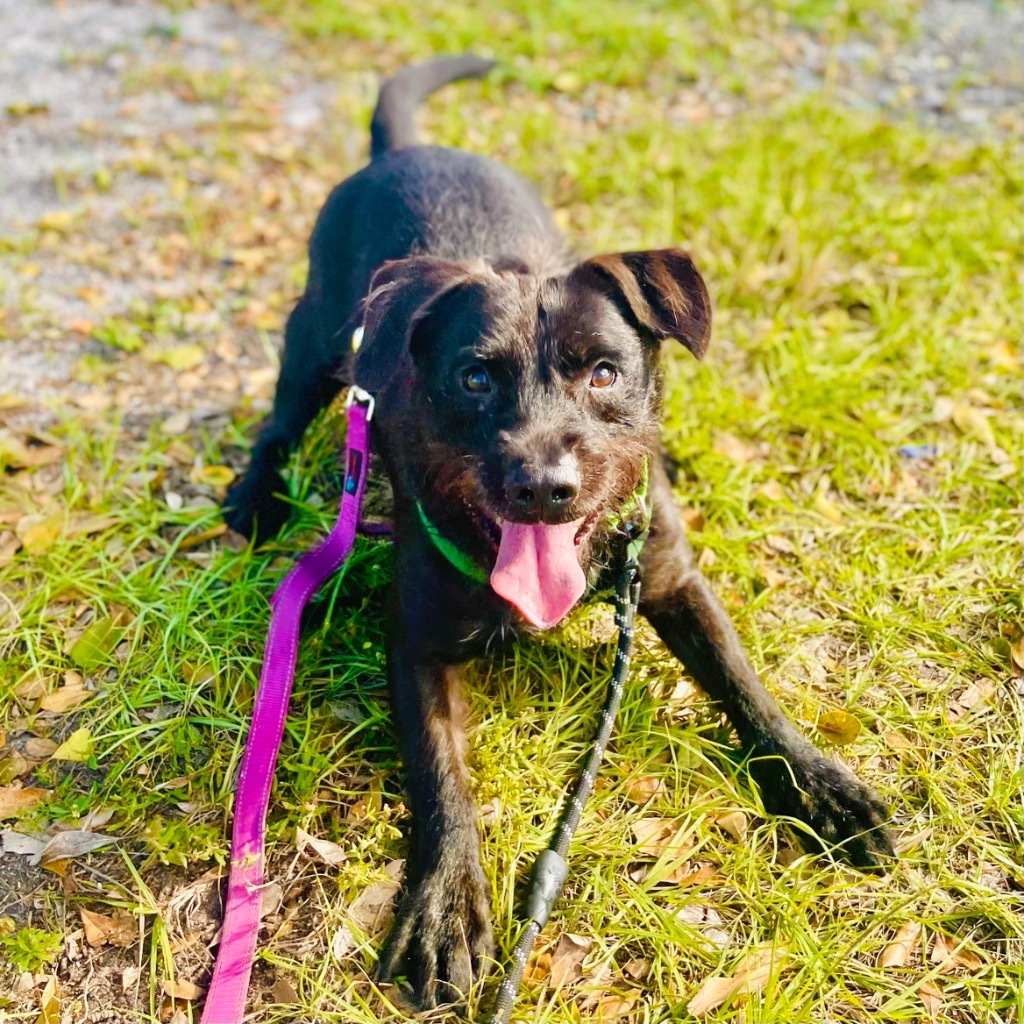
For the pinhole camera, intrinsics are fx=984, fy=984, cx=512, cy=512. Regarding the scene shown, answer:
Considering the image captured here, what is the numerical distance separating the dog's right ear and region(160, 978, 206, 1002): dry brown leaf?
1615 millimetres

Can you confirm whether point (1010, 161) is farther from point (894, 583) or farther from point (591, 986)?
point (591, 986)

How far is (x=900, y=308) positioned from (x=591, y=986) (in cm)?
342

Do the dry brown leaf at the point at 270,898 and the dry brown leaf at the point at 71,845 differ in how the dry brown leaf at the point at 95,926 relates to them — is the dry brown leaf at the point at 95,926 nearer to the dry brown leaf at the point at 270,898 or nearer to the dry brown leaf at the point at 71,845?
the dry brown leaf at the point at 71,845

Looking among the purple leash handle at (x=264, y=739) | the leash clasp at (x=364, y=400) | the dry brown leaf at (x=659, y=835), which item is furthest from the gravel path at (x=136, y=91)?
the dry brown leaf at (x=659, y=835)

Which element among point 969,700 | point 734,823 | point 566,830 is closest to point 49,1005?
point 566,830

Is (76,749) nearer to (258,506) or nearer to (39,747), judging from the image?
(39,747)

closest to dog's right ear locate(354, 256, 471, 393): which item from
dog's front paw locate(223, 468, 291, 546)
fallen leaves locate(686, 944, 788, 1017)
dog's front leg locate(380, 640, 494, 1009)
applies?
dog's front leg locate(380, 640, 494, 1009)

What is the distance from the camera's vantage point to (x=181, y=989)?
245 centimetres

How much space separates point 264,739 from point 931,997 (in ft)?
5.94

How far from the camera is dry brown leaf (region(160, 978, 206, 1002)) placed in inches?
96.1

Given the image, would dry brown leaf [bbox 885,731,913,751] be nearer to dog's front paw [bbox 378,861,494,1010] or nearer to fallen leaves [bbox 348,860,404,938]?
dog's front paw [bbox 378,861,494,1010]

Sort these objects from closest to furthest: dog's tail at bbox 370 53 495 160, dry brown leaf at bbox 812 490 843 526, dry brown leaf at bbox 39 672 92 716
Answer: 1. dry brown leaf at bbox 39 672 92 716
2. dry brown leaf at bbox 812 490 843 526
3. dog's tail at bbox 370 53 495 160

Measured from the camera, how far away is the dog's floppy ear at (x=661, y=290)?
8.78 feet

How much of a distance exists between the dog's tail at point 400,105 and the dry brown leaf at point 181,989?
2995 millimetres
